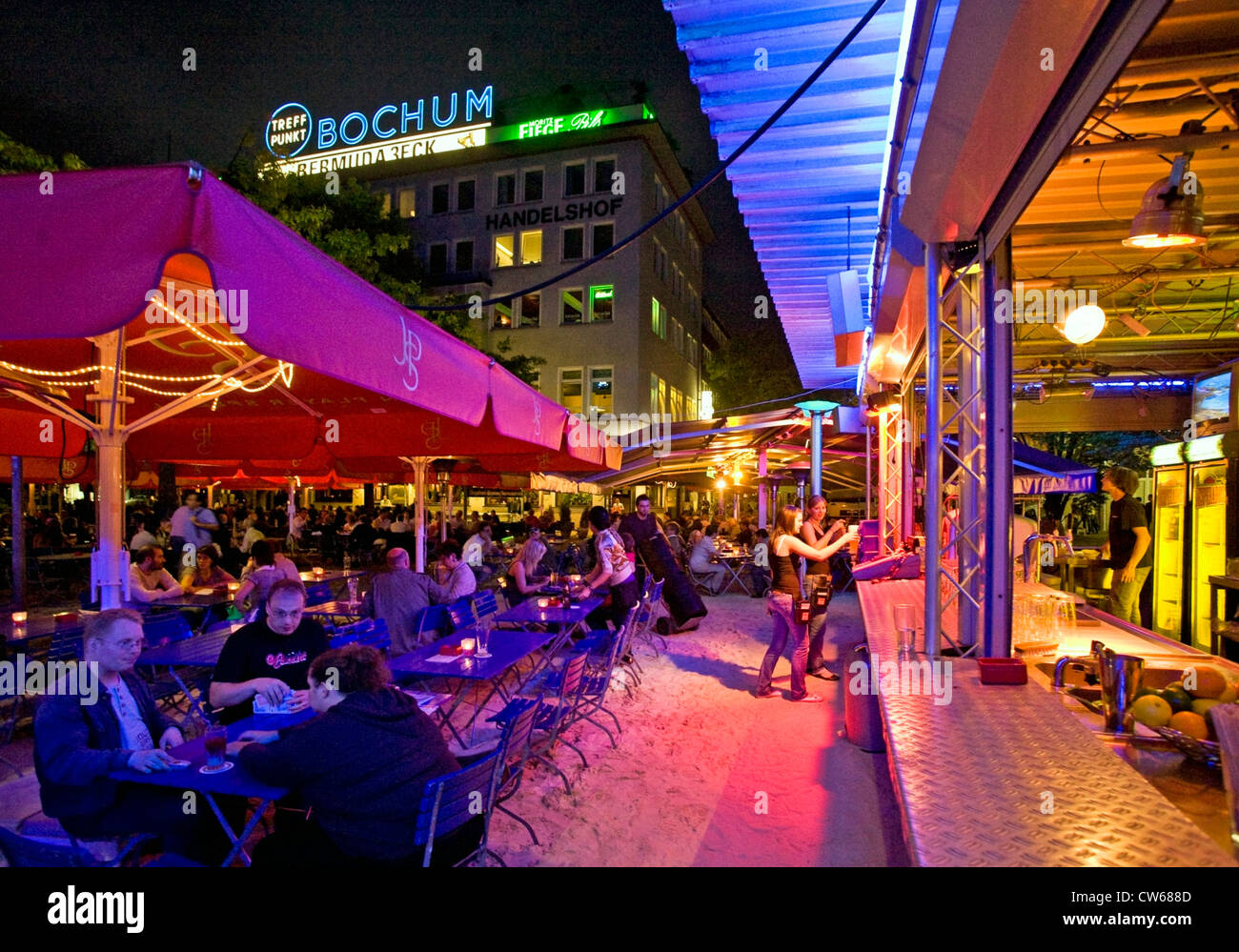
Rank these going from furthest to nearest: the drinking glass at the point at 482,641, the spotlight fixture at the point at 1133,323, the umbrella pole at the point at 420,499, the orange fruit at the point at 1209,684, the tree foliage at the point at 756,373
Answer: the tree foliage at the point at 756,373
the umbrella pole at the point at 420,499
the spotlight fixture at the point at 1133,323
the drinking glass at the point at 482,641
the orange fruit at the point at 1209,684

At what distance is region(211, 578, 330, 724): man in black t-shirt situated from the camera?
374 cm

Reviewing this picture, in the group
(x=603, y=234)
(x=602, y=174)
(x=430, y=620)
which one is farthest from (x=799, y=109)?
(x=602, y=174)

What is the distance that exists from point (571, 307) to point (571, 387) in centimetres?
316

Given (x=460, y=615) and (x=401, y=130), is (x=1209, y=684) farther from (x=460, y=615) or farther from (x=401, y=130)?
(x=401, y=130)

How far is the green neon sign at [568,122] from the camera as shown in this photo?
26.8 meters

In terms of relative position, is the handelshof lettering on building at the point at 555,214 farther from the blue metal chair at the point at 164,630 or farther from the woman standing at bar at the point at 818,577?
the blue metal chair at the point at 164,630

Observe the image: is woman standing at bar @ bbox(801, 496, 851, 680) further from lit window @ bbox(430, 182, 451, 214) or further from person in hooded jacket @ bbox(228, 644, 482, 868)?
lit window @ bbox(430, 182, 451, 214)

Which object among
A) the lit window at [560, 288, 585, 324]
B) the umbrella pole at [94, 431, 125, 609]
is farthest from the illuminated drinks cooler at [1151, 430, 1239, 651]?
the lit window at [560, 288, 585, 324]

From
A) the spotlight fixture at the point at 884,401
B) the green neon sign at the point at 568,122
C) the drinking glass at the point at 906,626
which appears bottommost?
the drinking glass at the point at 906,626

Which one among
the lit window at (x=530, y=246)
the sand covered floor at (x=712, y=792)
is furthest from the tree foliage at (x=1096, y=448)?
the sand covered floor at (x=712, y=792)

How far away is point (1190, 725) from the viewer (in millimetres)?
3053

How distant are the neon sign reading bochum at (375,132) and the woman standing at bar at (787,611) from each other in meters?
26.9
